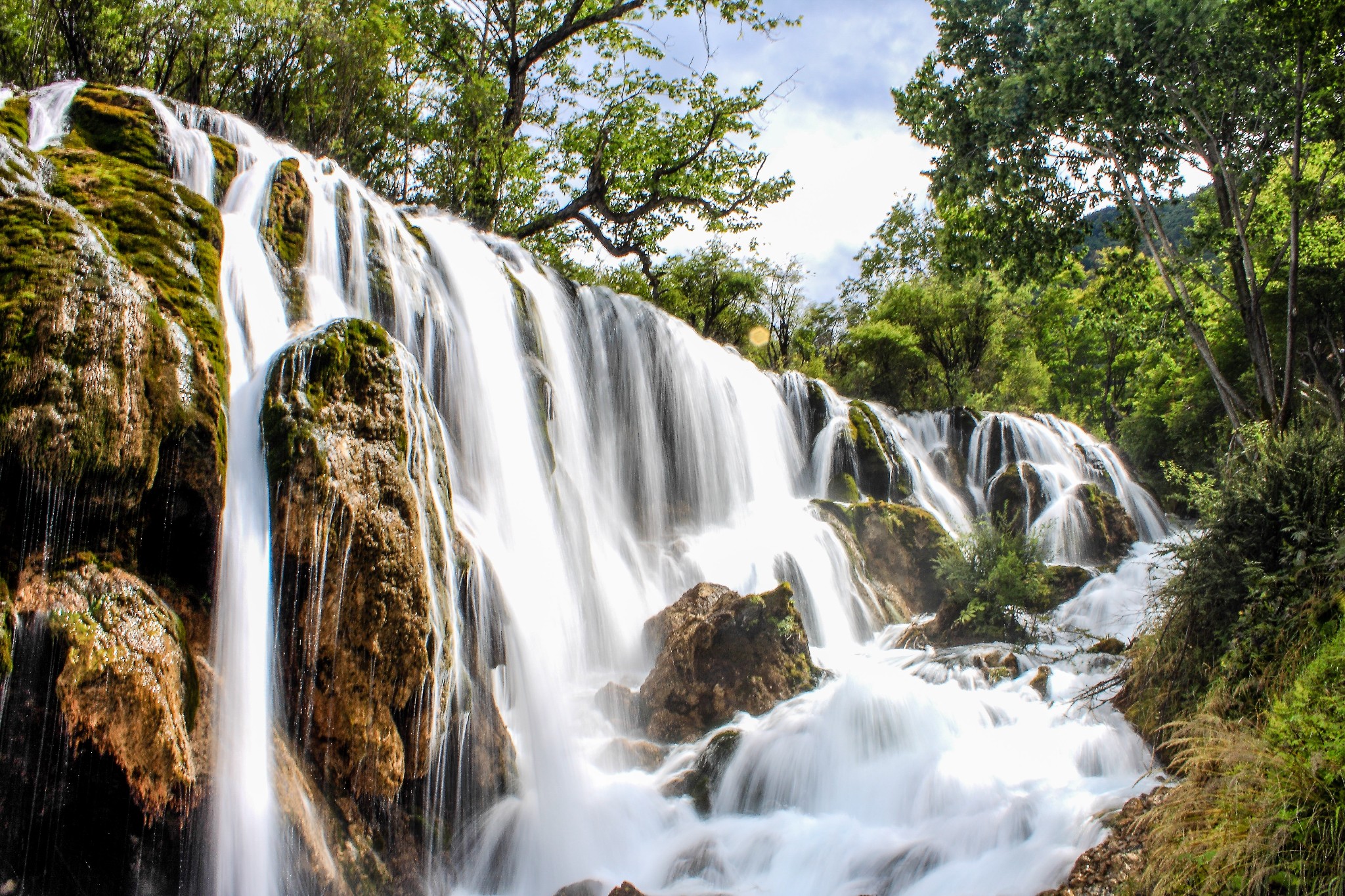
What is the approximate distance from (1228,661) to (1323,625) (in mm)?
704

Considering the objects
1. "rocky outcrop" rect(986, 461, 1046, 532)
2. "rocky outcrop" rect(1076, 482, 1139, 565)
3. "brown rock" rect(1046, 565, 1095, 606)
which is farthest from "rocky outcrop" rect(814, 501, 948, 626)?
"rocky outcrop" rect(1076, 482, 1139, 565)

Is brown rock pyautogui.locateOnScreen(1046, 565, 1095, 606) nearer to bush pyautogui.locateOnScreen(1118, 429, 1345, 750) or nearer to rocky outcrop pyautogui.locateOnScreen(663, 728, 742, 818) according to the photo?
bush pyautogui.locateOnScreen(1118, 429, 1345, 750)

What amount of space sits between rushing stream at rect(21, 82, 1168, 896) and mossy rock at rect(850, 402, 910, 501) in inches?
130

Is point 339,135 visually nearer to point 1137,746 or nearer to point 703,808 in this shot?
point 703,808

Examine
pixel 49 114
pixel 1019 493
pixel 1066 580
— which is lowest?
pixel 1066 580

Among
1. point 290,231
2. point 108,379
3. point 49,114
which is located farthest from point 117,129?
point 108,379

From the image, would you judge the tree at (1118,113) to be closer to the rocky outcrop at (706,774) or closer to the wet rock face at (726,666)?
the wet rock face at (726,666)

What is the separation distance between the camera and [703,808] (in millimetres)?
7121

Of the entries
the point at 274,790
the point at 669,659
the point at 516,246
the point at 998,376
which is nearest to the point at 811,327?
the point at 998,376

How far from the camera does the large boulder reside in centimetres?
498

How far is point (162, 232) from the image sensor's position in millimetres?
5750

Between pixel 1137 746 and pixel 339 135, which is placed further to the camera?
pixel 339 135

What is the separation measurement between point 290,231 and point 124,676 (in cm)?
649

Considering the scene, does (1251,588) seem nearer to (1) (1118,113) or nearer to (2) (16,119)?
(1) (1118,113)
